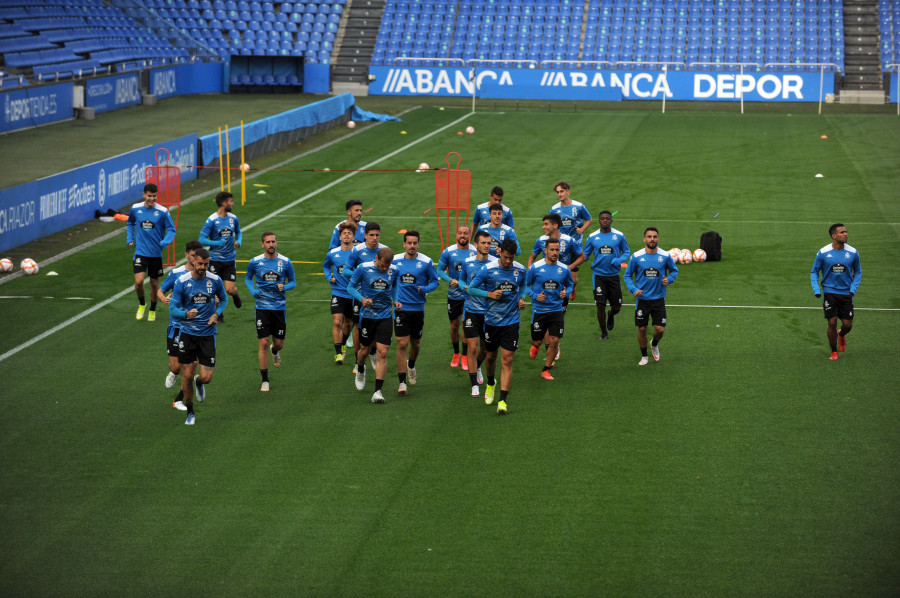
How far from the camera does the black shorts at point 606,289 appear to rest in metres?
16.5

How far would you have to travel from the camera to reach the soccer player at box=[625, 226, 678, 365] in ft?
Result: 49.8

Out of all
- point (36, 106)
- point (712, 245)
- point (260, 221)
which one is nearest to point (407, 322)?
point (712, 245)

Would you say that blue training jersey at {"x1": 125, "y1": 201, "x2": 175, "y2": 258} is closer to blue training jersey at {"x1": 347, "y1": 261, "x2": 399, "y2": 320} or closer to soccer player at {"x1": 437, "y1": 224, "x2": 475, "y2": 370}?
blue training jersey at {"x1": 347, "y1": 261, "x2": 399, "y2": 320}

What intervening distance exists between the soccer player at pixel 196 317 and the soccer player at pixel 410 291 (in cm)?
243

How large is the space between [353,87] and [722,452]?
45556mm

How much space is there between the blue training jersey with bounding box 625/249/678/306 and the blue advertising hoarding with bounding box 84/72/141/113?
105 ft

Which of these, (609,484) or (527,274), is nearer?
Answer: (609,484)

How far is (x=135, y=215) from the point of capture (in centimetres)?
1750

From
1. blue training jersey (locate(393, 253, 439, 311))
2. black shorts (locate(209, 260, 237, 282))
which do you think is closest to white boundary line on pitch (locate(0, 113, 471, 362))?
black shorts (locate(209, 260, 237, 282))

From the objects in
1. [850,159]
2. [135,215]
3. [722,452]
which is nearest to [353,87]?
[850,159]

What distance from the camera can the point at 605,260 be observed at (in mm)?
16438

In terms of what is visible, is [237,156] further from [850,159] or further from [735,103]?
[735,103]

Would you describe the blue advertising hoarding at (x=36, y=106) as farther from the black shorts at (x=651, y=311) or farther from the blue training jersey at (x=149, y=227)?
the black shorts at (x=651, y=311)

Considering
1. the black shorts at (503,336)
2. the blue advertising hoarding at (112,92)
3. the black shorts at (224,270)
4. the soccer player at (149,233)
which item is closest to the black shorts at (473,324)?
the black shorts at (503,336)
